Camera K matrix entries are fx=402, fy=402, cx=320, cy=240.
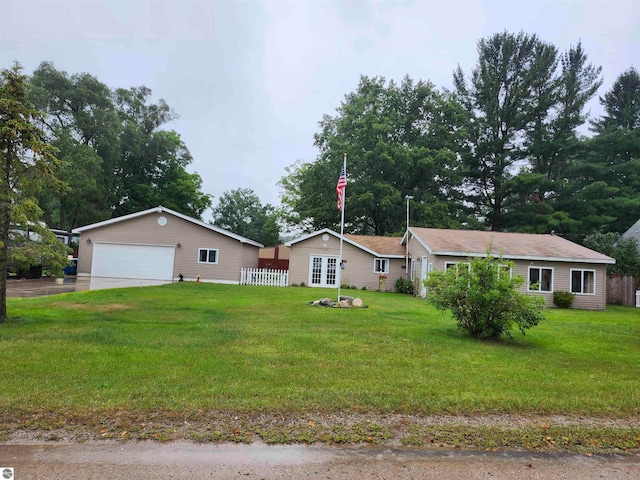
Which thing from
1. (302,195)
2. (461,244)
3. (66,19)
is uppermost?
(66,19)

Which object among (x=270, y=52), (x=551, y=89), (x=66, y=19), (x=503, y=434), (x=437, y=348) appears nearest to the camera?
(x=503, y=434)

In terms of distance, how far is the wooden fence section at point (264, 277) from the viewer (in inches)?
949

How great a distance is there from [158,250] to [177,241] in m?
1.28

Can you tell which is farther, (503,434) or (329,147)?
(329,147)

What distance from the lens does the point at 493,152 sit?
3638 centimetres

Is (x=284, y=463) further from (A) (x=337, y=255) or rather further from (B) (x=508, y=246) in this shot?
(A) (x=337, y=255)

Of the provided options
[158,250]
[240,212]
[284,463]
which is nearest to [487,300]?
[284,463]

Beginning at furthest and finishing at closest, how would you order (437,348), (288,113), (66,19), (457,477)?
(288,113) → (66,19) → (437,348) → (457,477)

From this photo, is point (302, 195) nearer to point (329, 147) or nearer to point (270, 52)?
point (329, 147)

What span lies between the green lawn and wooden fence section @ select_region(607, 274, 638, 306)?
1380 cm

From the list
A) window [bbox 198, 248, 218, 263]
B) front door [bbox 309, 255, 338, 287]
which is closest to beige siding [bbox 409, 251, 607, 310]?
front door [bbox 309, 255, 338, 287]

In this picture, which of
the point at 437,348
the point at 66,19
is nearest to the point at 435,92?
the point at 66,19

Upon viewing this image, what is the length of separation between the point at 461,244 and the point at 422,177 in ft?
55.1

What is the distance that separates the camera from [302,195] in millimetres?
39219
